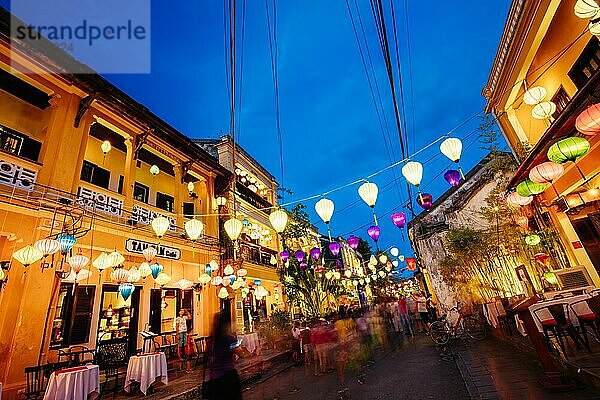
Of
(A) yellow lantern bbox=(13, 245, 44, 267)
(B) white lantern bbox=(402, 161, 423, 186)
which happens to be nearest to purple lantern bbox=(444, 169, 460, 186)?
(B) white lantern bbox=(402, 161, 423, 186)

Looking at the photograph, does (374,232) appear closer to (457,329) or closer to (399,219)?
(399,219)

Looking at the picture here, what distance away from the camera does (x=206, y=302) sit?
1266cm

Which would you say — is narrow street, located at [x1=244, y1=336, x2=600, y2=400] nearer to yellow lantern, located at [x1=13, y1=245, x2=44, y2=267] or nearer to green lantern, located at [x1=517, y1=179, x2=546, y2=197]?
green lantern, located at [x1=517, y1=179, x2=546, y2=197]

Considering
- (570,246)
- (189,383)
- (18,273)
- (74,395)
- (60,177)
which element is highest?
(60,177)

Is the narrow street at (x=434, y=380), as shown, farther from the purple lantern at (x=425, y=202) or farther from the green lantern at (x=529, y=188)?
the purple lantern at (x=425, y=202)

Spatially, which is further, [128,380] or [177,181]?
[177,181]

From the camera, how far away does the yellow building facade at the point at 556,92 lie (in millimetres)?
6742

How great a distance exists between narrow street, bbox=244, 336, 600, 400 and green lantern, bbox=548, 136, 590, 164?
151 inches

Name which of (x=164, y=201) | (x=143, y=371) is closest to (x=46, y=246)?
(x=143, y=371)

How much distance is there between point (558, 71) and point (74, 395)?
46.3ft

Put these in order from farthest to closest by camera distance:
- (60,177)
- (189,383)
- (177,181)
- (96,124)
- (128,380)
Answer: (177,181), (96,124), (60,177), (189,383), (128,380)

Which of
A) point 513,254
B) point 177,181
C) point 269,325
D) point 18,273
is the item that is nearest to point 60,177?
point 18,273

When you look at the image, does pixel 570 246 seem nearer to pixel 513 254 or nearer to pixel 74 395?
pixel 513 254

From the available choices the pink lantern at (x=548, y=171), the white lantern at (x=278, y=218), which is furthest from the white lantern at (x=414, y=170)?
the white lantern at (x=278, y=218)
